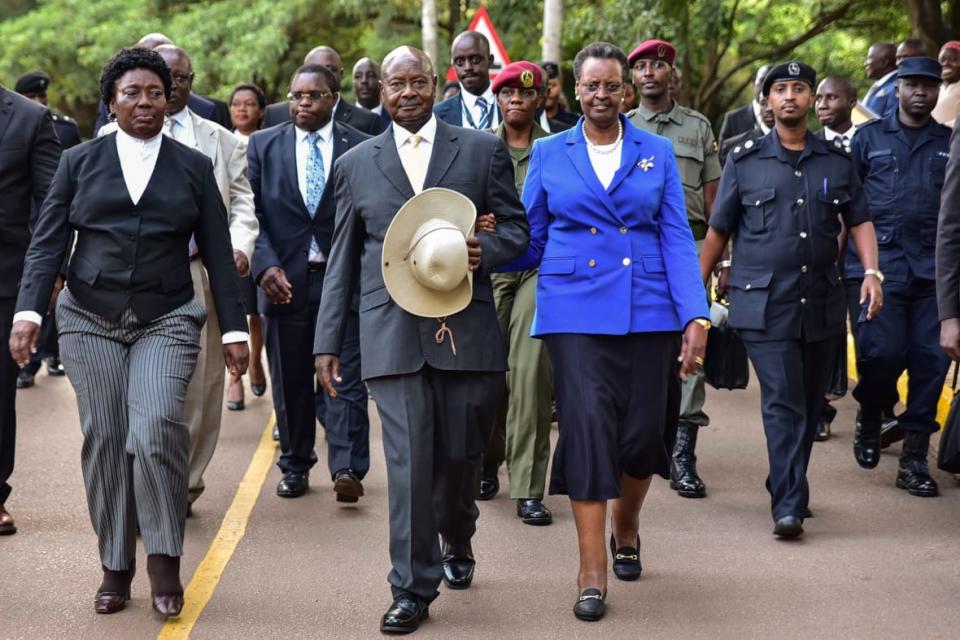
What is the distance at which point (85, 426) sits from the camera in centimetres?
656

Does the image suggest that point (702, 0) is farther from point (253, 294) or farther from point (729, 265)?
point (729, 265)

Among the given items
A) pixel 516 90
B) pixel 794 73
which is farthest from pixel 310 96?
pixel 794 73

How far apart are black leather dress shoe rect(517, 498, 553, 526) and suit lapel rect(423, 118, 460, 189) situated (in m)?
2.33

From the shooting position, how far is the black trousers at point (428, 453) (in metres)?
6.23

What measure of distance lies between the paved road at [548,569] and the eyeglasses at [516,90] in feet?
7.22

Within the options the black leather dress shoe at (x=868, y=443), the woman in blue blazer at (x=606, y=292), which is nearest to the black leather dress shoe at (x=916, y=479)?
the black leather dress shoe at (x=868, y=443)

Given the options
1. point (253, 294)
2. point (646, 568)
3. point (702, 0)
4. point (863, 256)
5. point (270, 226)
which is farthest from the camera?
point (702, 0)

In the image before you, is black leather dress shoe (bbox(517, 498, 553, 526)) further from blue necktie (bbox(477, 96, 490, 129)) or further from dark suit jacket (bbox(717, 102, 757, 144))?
dark suit jacket (bbox(717, 102, 757, 144))

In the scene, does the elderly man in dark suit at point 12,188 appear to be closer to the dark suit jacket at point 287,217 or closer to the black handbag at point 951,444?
the dark suit jacket at point 287,217

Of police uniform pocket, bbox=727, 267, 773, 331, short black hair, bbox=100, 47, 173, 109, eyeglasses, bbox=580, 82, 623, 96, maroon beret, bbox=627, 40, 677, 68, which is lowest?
police uniform pocket, bbox=727, 267, 773, 331

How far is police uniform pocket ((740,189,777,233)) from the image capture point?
8.08 metres

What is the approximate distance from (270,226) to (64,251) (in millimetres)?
2454

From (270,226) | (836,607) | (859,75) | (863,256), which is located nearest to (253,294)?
(270,226)

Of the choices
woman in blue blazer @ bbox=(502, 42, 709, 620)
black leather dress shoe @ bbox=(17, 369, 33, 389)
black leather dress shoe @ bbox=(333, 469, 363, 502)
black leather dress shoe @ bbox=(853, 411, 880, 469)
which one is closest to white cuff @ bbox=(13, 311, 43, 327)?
woman in blue blazer @ bbox=(502, 42, 709, 620)
